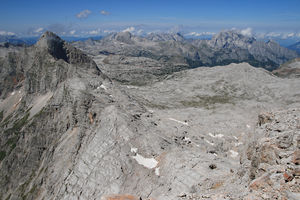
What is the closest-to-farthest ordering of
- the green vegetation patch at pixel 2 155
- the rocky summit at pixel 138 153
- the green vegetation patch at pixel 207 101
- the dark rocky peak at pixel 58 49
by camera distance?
the rocky summit at pixel 138 153, the green vegetation patch at pixel 2 155, the dark rocky peak at pixel 58 49, the green vegetation patch at pixel 207 101

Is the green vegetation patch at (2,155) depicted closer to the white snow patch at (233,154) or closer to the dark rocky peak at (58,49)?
the dark rocky peak at (58,49)

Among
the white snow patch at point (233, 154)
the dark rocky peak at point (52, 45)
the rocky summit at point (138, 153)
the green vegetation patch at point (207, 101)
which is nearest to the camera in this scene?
the rocky summit at point (138, 153)

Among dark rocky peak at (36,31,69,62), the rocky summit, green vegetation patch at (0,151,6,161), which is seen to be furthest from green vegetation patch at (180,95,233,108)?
green vegetation patch at (0,151,6,161)

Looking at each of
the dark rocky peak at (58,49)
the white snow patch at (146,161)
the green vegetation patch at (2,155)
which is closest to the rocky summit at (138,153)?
the white snow patch at (146,161)

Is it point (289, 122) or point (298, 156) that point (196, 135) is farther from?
point (298, 156)

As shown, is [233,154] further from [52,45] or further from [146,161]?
[52,45]

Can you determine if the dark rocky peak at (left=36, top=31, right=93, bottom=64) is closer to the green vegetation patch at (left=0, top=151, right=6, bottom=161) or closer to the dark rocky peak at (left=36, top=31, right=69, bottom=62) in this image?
the dark rocky peak at (left=36, top=31, right=69, bottom=62)

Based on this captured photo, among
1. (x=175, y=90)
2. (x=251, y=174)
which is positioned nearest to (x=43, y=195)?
(x=251, y=174)

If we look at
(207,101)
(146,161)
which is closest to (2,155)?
(146,161)
